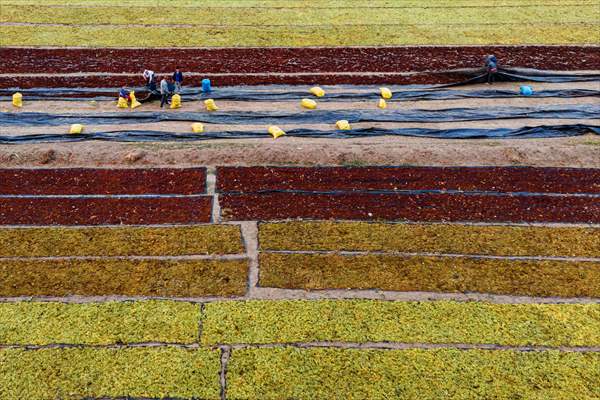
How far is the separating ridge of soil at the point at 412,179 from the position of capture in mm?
15391

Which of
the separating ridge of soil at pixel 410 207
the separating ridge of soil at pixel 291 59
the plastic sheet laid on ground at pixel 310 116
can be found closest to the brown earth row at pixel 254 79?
the separating ridge of soil at pixel 291 59

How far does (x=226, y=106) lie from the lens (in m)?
19.9

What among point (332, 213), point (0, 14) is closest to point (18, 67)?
point (0, 14)

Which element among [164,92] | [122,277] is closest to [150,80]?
[164,92]

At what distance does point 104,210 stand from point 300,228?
16.4ft

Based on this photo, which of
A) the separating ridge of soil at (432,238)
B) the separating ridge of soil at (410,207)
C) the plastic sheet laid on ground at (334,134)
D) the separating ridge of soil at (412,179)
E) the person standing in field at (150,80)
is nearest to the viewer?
the separating ridge of soil at (432,238)

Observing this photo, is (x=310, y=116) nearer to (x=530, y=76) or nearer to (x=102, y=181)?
(x=102, y=181)

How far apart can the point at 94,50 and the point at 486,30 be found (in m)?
18.5

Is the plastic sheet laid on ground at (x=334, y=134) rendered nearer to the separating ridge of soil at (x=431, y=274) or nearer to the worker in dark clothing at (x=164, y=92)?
the worker in dark clothing at (x=164, y=92)

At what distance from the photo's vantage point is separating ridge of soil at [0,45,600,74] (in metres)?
23.2

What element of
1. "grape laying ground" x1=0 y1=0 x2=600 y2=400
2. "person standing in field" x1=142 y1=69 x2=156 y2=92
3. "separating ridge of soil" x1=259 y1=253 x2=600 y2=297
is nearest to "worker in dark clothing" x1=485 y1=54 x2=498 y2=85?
"grape laying ground" x1=0 y1=0 x2=600 y2=400

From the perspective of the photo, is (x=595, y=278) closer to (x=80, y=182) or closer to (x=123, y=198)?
(x=123, y=198)

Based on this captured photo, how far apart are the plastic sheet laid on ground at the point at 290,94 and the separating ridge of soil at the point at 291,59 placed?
2351mm

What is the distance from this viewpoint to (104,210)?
1441 cm
